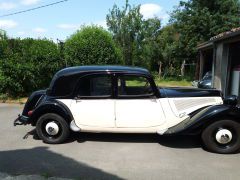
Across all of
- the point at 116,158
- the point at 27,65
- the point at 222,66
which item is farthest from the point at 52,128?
the point at 27,65

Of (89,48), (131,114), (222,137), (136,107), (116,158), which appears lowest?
(116,158)

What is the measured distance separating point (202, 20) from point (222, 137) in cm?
2122

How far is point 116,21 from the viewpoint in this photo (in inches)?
1214

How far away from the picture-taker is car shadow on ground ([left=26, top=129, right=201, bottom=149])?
23.5 feet

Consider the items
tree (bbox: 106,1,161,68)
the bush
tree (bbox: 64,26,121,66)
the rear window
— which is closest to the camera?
the rear window

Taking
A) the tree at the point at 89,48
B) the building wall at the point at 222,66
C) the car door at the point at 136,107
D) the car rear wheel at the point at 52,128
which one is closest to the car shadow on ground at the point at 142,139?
the car rear wheel at the point at 52,128

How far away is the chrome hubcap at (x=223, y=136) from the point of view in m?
6.51

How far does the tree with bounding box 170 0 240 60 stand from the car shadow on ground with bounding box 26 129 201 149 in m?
19.7

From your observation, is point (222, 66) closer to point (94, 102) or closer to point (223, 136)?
point (223, 136)

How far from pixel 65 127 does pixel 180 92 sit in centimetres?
250

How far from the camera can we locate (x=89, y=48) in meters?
17.7

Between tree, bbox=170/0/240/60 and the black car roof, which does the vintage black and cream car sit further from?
tree, bbox=170/0/240/60

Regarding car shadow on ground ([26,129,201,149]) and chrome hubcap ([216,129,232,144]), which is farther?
car shadow on ground ([26,129,201,149])

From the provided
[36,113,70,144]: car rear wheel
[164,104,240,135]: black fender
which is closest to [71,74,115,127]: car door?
[36,113,70,144]: car rear wheel
